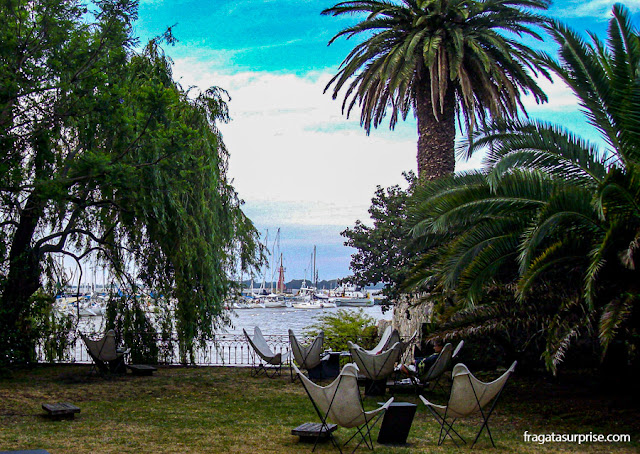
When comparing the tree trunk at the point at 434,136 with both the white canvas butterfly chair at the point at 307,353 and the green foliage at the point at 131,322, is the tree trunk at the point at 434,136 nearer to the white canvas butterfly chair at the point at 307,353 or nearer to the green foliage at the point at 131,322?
the white canvas butterfly chair at the point at 307,353

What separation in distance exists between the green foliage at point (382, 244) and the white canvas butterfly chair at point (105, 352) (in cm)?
689

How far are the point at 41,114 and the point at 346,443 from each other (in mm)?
8317

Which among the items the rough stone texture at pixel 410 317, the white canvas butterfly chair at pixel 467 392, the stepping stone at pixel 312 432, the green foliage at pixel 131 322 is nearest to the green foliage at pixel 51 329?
the green foliage at pixel 131 322

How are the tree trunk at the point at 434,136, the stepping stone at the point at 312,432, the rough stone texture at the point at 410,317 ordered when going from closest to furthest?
the stepping stone at the point at 312,432 → the tree trunk at the point at 434,136 → the rough stone texture at the point at 410,317

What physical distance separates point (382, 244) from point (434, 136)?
3.24m

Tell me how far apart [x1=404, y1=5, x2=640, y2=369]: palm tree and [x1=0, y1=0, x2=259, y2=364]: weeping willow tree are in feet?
16.7

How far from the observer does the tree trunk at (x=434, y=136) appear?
1673cm

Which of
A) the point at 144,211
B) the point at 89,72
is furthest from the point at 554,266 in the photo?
the point at 89,72

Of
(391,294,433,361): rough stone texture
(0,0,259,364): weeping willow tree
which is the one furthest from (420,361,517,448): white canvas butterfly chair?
(391,294,433,361): rough stone texture

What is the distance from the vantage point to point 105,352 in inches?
515

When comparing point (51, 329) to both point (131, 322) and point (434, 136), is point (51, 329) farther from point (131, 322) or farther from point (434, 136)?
point (434, 136)

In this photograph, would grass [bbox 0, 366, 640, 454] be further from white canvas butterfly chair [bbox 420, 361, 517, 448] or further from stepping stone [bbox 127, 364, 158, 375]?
white canvas butterfly chair [bbox 420, 361, 517, 448]

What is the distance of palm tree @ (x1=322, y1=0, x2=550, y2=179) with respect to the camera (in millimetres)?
16188

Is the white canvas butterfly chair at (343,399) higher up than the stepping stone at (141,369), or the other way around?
the white canvas butterfly chair at (343,399)
